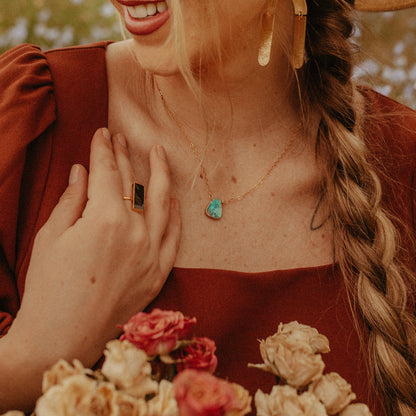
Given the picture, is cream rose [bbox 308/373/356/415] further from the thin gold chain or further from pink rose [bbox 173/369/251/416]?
the thin gold chain

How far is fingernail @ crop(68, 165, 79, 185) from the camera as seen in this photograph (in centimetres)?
118

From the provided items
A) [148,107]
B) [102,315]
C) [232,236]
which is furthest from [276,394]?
[148,107]

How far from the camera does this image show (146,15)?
111cm

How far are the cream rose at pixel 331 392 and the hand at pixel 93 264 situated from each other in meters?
0.51

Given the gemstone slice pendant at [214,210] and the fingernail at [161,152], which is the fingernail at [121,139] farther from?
the gemstone slice pendant at [214,210]

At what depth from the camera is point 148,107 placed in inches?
54.9

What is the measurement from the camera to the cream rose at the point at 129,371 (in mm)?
555

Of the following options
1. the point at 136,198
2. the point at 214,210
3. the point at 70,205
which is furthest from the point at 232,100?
the point at 70,205

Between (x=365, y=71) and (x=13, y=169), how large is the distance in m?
0.98

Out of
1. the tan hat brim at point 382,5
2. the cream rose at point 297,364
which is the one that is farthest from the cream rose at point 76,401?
the tan hat brim at point 382,5

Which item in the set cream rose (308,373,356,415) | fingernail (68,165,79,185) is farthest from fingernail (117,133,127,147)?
cream rose (308,373,356,415)

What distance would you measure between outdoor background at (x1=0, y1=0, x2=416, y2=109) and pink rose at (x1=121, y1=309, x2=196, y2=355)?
2.50 m

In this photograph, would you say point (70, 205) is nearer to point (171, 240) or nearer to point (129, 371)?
point (171, 240)

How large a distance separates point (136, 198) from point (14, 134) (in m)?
0.29
